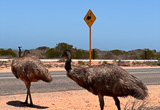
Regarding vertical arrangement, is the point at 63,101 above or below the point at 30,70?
below

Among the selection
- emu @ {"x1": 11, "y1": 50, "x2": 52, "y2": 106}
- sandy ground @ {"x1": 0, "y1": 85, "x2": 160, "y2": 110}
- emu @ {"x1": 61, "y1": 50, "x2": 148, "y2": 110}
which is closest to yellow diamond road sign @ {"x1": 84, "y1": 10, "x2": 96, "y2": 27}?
sandy ground @ {"x1": 0, "y1": 85, "x2": 160, "y2": 110}

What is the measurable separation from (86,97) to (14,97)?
241cm

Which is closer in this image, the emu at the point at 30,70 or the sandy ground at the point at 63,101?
the emu at the point at 30,70

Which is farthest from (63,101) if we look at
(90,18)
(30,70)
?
(90,18)

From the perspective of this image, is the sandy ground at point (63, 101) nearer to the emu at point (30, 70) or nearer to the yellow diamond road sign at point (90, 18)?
the emu at point (30, 70)

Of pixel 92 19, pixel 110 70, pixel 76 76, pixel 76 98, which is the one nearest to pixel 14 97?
pixel 76 98

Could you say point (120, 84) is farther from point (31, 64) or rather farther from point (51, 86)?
point (51, 86)

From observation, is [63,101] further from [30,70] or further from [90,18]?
[90,18]

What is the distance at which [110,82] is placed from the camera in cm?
642

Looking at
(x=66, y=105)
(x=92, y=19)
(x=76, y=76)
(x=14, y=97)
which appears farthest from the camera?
(x=92, y=19)

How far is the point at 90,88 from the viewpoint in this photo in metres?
6.61

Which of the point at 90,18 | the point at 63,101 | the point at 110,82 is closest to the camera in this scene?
the point at 110,82

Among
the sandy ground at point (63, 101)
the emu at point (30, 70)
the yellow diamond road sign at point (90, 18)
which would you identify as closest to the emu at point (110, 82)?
the sandy ground at point (63, 101)

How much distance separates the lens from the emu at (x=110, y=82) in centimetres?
631
